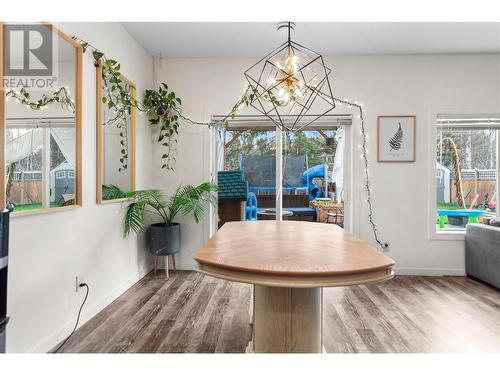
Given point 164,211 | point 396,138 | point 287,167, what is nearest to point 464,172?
point 396,138

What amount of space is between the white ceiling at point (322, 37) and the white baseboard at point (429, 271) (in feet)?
7.94

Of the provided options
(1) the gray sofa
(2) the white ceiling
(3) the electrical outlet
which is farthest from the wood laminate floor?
(2) the white ceiling

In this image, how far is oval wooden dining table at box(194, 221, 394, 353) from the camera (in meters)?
1.11

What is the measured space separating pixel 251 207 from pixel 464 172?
255 centimetres

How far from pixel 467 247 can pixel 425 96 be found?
1.75m

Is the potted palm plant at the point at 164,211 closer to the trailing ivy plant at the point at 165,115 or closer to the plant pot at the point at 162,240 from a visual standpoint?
the plant pot at the point at 162,240

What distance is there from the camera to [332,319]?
2.31m

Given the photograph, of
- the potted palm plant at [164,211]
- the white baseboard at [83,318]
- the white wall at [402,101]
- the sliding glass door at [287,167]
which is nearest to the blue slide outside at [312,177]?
the sliding glass door at [287,167]

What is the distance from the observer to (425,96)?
11.4 ft

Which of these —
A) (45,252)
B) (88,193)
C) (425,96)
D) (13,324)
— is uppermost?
(425,96)

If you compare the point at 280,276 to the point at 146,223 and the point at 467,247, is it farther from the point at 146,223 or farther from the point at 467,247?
the point at 467,247

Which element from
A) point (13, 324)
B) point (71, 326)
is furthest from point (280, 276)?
point (71, 326)

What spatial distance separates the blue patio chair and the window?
2.11m

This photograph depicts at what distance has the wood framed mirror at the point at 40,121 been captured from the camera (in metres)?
1.61
